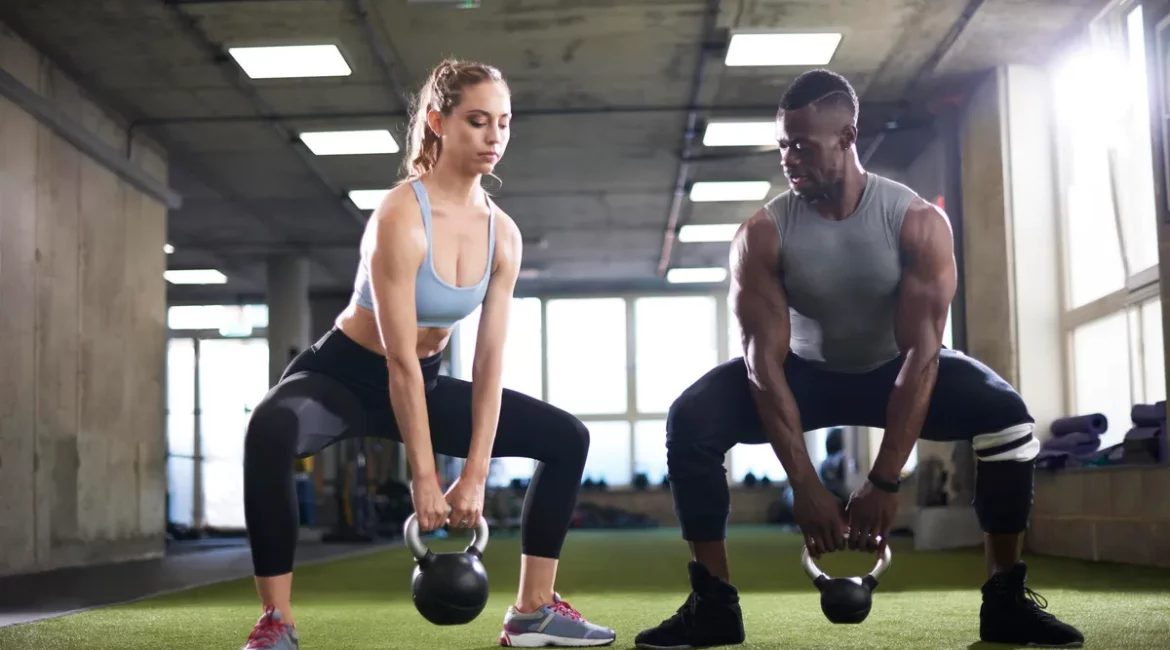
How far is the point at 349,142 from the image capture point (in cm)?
902

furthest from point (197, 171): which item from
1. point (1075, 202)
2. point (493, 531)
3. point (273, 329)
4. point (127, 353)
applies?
point (1075, 202)

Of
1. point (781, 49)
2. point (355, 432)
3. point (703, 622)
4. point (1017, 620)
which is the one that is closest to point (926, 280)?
point (1017, 620)

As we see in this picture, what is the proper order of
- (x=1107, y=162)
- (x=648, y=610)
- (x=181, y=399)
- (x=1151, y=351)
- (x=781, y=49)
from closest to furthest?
(x=648, y=610)
(x=1151, y=351)
(x=1107, y=162)
(x=781, y=49)
(x=181, y=399)

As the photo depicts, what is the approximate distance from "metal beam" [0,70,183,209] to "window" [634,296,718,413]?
327 inches

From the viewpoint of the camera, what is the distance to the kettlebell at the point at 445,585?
84.8 inches

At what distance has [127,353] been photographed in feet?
28.2

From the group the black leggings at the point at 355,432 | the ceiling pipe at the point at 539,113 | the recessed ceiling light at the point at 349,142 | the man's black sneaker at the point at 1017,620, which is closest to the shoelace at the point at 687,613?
the black leggings at the point at 355,432

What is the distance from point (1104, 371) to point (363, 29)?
4.70 metres

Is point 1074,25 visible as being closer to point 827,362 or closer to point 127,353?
point 827,362

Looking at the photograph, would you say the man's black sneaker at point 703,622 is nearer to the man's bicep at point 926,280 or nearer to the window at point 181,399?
the man's bicep at point 926,280

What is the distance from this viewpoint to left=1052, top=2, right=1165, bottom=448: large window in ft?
19.7

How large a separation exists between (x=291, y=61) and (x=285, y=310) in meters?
5.81

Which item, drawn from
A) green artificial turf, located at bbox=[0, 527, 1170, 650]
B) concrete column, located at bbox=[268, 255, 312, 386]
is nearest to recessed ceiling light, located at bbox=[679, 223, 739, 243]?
concrete column, located at bbox=[268, 255, 312, 386]

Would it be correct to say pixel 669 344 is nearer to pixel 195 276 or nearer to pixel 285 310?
pixel 285 310
